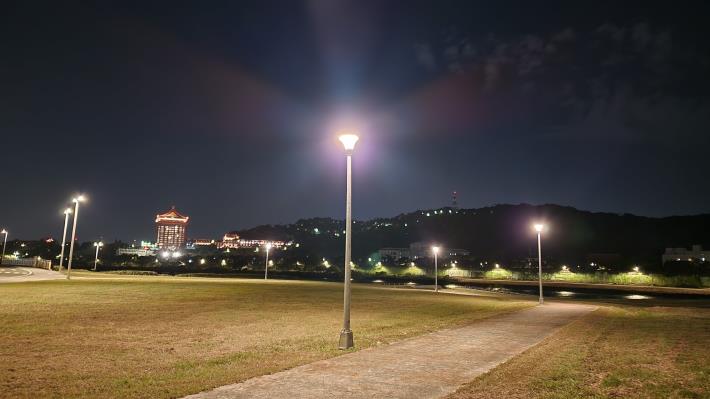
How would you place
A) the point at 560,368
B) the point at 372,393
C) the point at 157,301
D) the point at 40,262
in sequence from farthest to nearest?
the point at 40,262 < the point at 157,301 < the point at 560,368 < the point at 372,393

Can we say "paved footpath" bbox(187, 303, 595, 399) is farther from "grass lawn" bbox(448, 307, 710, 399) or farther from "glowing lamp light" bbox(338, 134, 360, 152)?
"glowing lamp light" bbox(338, 134, 360, 152)

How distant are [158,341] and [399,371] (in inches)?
286

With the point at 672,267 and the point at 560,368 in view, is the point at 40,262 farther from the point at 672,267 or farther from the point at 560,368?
the point at 672,267

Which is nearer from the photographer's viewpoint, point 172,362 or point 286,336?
point 172,362

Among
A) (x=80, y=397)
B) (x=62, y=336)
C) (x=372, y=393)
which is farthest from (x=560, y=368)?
(x=62, y=336)

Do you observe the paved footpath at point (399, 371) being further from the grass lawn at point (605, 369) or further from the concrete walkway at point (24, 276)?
the concrete walkway at point (24, 276)

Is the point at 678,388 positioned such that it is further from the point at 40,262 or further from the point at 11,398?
the point at 40,262

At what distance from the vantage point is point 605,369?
10219 millimetres

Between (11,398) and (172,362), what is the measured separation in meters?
3.30

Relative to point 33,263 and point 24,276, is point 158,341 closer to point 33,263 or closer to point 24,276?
point 24,276

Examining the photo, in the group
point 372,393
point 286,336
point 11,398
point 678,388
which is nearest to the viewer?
point 11,398

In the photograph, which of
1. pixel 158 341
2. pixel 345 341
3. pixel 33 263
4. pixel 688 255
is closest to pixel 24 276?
pixel 33 263

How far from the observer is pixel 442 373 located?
9.70 meters

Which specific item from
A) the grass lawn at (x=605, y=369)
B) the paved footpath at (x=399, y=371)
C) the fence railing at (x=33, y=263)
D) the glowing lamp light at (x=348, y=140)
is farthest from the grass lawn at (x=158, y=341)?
the fence railing at (x=33, y=263)
